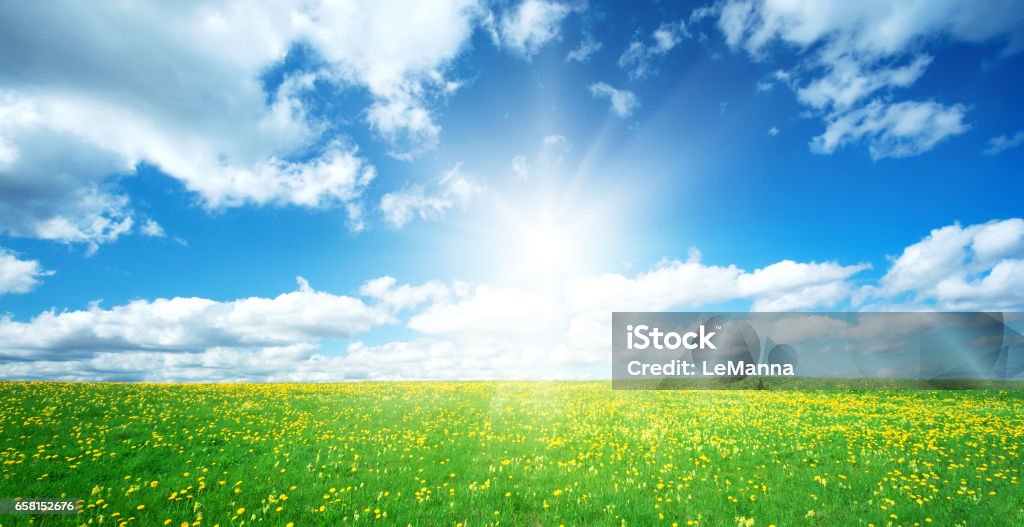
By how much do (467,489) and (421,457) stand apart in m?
3.27

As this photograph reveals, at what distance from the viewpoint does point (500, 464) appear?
42.5ft

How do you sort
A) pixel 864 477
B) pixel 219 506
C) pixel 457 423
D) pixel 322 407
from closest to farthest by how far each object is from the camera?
pixel 219 506
pixel 864 477
pixel 457 423
pixel 322 407

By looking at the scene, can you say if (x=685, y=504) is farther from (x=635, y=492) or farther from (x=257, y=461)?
(x=257, y=461)

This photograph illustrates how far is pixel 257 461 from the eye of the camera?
13.2 m

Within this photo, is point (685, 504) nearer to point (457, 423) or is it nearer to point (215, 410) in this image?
point (457, 423)

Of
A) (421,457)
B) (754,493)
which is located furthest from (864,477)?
(421,457)

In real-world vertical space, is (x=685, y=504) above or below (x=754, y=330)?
below

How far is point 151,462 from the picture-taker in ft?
42.4

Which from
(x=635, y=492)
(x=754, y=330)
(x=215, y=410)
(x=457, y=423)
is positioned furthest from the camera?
(x=754, y=330)

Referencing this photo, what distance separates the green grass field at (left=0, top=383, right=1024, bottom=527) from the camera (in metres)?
9.70

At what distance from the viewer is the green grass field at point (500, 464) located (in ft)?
31.8

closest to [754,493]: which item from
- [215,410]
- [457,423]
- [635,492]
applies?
[635,492]

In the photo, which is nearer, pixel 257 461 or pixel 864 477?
pixel 864 477

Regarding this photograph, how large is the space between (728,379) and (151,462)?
146ft
